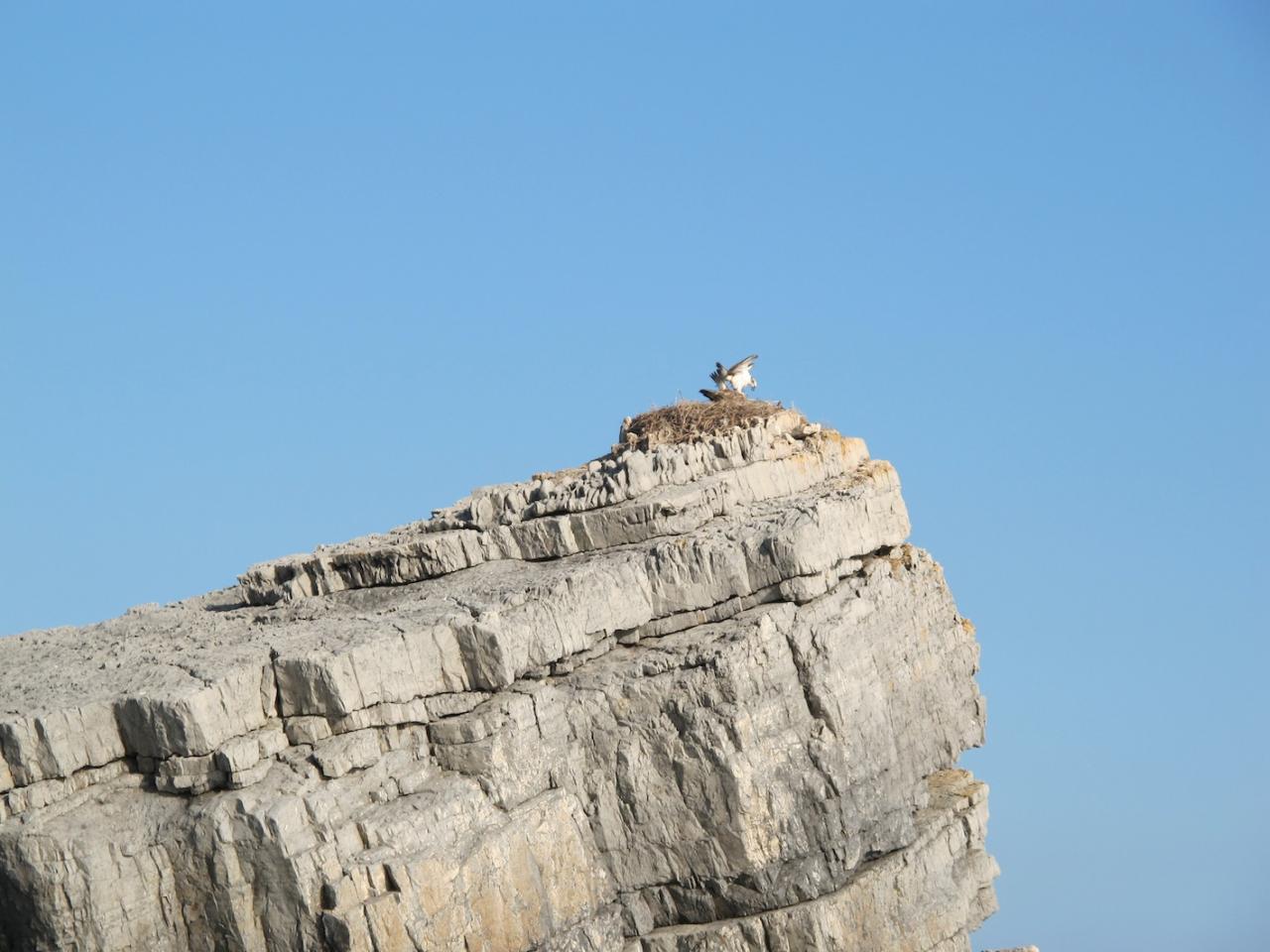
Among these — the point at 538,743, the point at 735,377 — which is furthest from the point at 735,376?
the point at 538,743

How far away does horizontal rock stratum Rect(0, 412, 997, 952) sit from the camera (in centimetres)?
2148

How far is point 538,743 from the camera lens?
77.5 ft

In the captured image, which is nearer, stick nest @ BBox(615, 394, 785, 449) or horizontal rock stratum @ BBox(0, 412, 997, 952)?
horizontal rock stratum @ BBox(0, 412, 997, 952)

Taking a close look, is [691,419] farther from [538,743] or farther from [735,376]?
[538,743]

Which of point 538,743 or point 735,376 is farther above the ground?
point 735,376

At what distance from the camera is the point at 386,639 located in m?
22.9

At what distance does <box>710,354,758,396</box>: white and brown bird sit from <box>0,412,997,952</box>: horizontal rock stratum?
3.76 m

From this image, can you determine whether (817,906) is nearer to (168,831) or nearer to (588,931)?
(588,931)

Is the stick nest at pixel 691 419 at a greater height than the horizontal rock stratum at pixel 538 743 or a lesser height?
greater

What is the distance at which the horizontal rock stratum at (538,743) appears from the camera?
21484 millimetres

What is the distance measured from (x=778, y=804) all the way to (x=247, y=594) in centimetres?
930

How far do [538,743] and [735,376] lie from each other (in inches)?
435

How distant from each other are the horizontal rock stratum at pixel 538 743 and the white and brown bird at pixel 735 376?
376 cm

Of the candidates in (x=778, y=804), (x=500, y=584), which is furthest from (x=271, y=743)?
(x=778, y=804)
